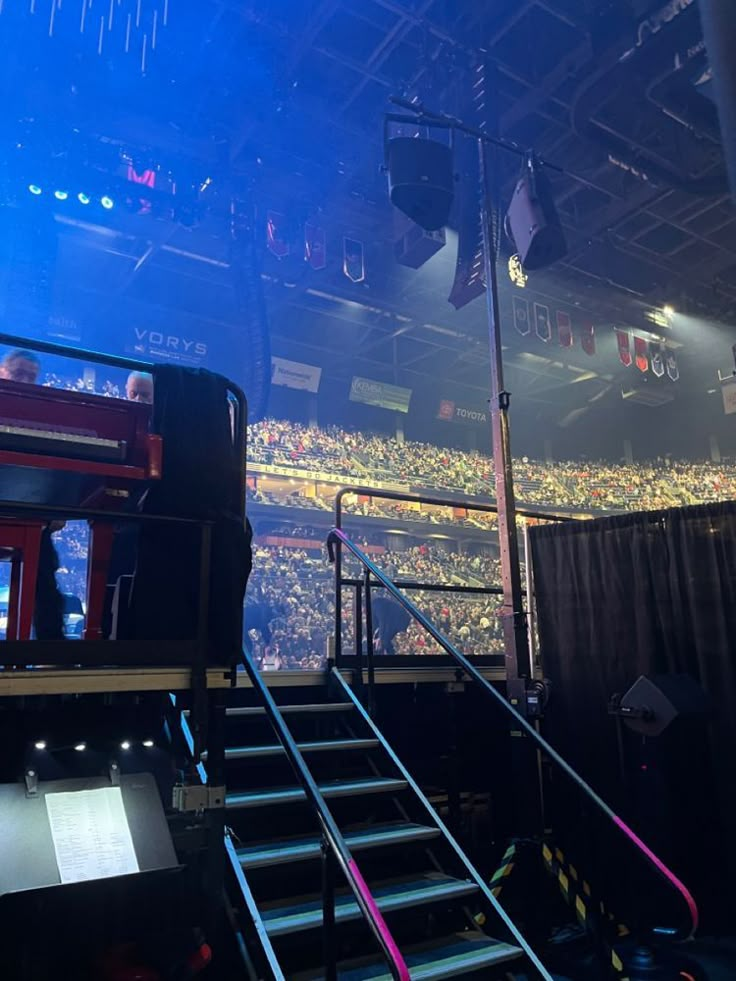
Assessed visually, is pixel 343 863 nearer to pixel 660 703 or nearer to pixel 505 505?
pixel 660 703

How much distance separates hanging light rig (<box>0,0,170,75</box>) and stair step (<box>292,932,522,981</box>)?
780cm

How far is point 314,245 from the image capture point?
9422 millimetres

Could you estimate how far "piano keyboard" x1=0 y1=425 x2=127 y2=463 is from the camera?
2.32m

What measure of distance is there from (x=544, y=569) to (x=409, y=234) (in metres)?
4.88

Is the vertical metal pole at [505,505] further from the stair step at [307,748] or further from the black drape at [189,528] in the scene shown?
the black drape at [189,528]

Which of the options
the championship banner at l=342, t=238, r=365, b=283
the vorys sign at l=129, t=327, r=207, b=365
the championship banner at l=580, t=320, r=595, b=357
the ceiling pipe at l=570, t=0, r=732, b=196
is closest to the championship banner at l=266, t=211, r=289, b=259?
the championship banner at l=342, t=238, r=365, b=283

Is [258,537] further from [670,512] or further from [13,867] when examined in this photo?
[13,867]

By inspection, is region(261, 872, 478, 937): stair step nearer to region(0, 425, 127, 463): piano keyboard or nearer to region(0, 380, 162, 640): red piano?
region(0, 380, 162, 640): red piano

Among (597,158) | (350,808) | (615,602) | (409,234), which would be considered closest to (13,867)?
(350,808)

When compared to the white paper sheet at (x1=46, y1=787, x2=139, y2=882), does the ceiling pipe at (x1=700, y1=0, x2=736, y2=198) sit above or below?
above

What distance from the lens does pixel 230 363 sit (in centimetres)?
1283

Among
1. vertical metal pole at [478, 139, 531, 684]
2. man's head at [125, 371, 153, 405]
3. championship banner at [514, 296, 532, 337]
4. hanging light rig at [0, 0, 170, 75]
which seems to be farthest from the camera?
championship banner at [514, 296, 532, 337]

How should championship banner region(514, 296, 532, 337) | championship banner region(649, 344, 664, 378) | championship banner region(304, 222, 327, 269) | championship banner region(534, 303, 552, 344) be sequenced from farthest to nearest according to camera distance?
championship banner region(649, 344, 664, 378), championship banner region(534, 303, 552, 344), championship banner region(514, 296, 532, 337), championship banner region(304, 222, 327, 269)

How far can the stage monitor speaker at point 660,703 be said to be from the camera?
12.7 feet
